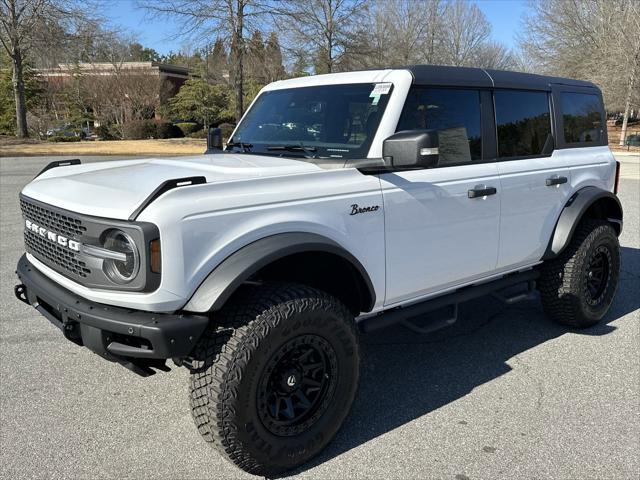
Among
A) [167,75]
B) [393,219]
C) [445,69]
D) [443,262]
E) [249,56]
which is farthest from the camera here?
[167,75]

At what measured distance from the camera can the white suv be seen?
8.20 ft

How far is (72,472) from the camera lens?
2787 millimetres

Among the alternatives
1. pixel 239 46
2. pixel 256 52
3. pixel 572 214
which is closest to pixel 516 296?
pixel 572 214

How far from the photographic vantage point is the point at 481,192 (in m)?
3.64

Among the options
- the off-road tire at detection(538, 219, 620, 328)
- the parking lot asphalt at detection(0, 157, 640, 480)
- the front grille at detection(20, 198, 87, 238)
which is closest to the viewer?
the front grille at detection(20, 198, 87, 238)

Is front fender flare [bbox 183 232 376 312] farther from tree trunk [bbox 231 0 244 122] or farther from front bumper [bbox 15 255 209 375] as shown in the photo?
tree trunk [bbox 231 0 244 122]

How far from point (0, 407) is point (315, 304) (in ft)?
6.84

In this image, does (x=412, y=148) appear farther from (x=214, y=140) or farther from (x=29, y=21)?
(x=29, y=21)

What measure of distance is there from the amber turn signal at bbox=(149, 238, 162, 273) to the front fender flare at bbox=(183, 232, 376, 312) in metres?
0.21

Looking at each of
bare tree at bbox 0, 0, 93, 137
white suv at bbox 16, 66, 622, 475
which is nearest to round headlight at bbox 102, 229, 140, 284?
white suv at bbox 16, 66, 622, 475

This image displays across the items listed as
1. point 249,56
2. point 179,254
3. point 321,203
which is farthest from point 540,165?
point 249,56

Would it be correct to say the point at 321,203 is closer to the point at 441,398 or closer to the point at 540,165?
the point at 441,398

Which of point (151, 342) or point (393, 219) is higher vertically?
point (393, 219)

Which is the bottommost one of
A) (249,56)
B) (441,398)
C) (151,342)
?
(441,398)
